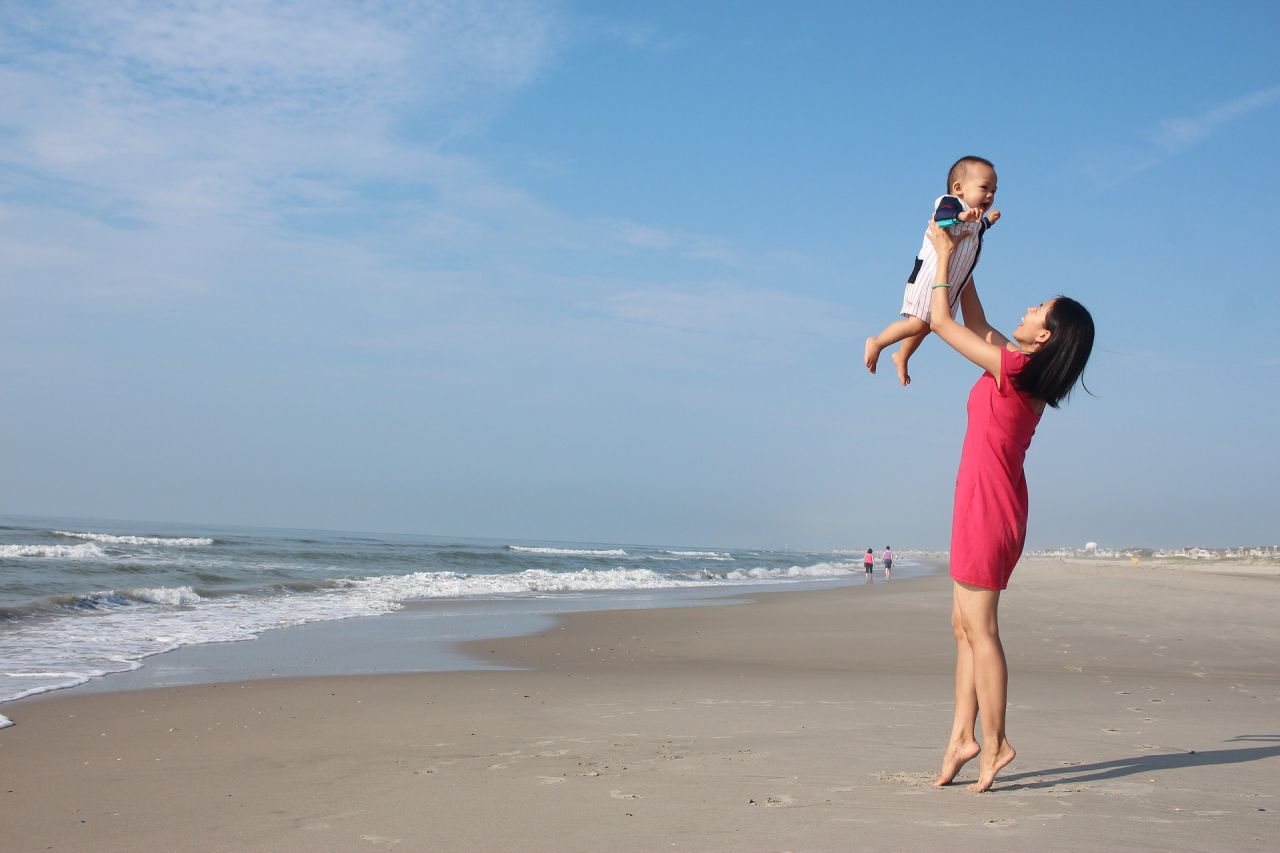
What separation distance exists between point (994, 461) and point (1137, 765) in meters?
1.56

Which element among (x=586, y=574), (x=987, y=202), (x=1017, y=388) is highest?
(x=987, y=202)

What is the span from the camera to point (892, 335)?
368 cm

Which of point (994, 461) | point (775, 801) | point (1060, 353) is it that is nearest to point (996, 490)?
point (994, 461)

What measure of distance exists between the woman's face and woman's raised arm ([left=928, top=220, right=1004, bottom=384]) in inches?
4.5

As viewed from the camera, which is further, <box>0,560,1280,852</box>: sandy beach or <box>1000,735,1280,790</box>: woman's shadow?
<box>1000,735,1280,790</box>: woman's shadow

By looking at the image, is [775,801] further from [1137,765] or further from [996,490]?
[1137,765]

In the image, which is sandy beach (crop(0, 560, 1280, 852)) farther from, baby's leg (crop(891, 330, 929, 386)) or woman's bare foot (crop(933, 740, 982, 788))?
baby's leg (crop(891, 330, 929, 386))

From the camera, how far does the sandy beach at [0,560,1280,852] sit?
3033 millimetres

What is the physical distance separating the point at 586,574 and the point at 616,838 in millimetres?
27938

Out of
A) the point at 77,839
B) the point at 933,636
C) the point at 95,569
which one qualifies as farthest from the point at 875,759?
the point at 95,569

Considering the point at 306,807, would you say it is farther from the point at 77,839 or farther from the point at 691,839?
the point at 691,839

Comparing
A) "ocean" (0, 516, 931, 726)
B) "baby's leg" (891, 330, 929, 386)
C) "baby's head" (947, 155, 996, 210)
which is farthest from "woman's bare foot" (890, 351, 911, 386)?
"ocean" (0, 516, 931, 726)

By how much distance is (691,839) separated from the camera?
289 cm

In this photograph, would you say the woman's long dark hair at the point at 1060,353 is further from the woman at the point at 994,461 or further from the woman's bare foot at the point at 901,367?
the woman's bare foot at the point at 901,367
